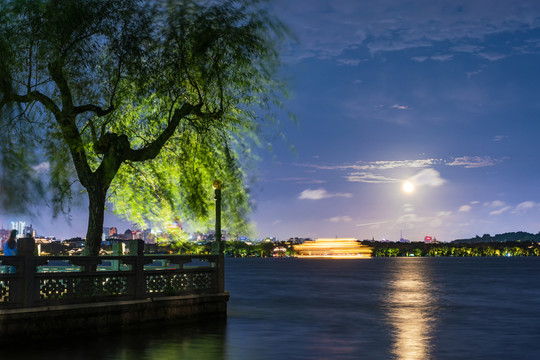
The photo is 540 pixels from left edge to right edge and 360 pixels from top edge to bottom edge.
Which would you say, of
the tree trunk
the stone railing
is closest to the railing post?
the stone railing

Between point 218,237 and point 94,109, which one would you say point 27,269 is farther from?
point 218,237

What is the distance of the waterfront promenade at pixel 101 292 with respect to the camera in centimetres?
1513

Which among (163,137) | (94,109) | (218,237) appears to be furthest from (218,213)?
(94,109)

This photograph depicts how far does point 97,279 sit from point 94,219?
10.4 ft

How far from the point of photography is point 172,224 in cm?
2275

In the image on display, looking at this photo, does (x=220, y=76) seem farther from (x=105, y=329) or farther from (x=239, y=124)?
(x=105, y=329)

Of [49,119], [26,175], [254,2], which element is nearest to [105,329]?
[26,175]

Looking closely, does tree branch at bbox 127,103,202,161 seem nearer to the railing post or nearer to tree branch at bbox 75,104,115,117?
tree branch at bbox 75,104,115,117

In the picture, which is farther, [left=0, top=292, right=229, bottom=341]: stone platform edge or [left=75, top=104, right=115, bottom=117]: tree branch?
[left=75, top=104, right=115, bottom=117]: tree branch

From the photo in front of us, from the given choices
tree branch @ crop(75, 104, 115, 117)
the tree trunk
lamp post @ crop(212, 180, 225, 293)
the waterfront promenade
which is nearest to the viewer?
the waterfront promenade

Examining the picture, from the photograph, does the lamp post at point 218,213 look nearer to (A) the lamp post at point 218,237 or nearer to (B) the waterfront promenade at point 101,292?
(A) the lamp post at point 218,237

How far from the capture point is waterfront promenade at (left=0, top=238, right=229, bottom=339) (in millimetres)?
15133

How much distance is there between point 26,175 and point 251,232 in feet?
25.0

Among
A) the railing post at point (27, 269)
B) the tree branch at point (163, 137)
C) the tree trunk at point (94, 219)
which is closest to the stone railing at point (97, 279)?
the railing post at point (27, 269)
